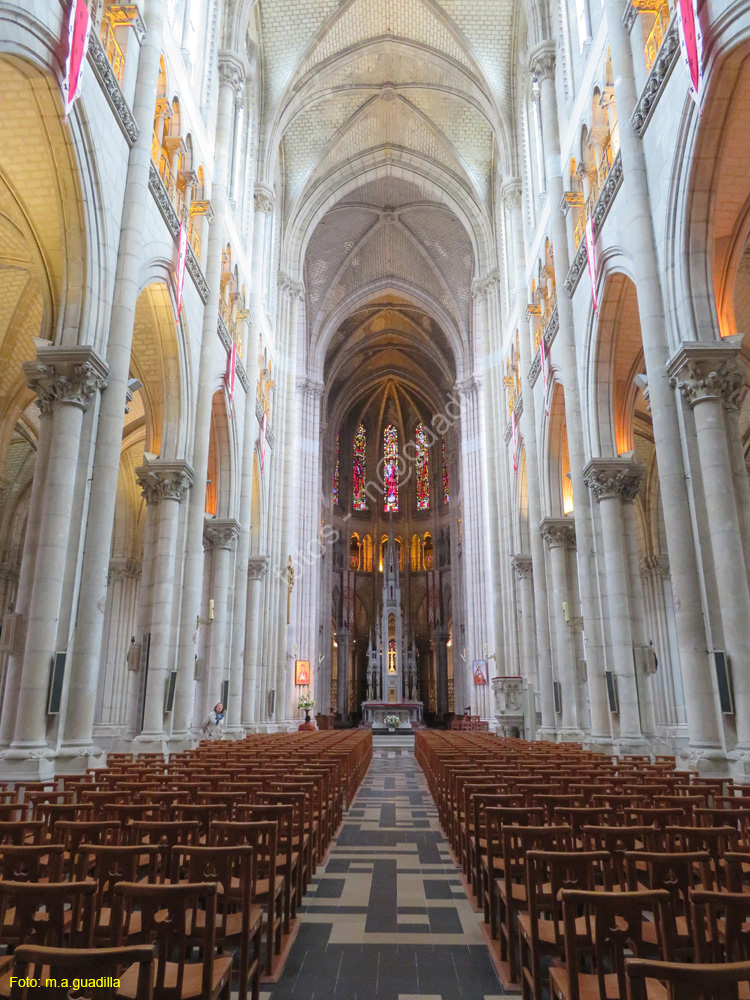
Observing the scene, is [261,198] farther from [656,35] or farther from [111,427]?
[111,427]

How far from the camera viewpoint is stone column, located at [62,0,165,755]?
30.9 feet

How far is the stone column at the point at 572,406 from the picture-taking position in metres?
13.9

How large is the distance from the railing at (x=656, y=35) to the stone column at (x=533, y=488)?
10.0 m

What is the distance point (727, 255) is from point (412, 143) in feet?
74.0

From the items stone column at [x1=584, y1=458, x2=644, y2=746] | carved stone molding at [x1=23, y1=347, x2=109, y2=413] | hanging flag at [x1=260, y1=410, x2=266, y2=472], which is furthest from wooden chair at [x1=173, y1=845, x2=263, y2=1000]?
hanging flag at [x1=260, y1=410, x2=266, y2=472]

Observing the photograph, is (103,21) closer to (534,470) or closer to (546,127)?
(546,127)

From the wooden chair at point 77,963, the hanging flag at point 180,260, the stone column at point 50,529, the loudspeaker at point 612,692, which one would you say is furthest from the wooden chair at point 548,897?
the hanging flag at point 180,260

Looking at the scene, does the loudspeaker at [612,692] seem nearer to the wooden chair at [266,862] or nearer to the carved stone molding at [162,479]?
the carved stone molding at [162,479]

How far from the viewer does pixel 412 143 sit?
30.2 meters

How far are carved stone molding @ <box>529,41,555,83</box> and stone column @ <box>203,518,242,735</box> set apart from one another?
1404 centimetres

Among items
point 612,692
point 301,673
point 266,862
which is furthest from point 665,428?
point 301,673

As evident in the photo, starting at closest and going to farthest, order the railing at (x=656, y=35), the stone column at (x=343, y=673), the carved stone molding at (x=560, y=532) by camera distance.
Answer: the railing at (x=656, y=35), the carved stone molding at (x=560, y=532), the stone column at (x=343, y=673)

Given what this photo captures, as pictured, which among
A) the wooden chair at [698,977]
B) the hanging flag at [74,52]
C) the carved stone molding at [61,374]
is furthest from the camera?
the carved stone molding at [61,374]

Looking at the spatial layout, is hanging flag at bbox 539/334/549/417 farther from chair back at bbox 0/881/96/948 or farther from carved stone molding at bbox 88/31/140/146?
chair back at bbox 0/881/96/948
